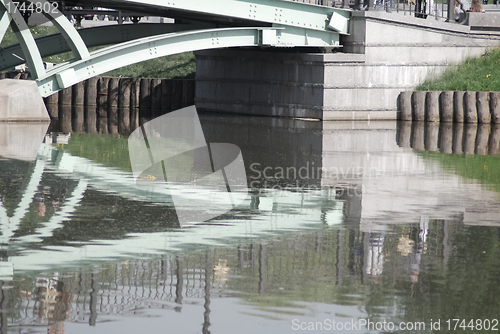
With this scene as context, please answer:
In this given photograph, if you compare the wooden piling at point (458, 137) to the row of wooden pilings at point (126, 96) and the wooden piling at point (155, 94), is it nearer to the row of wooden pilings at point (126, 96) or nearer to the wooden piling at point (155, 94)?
the row of wooden pilings at point (126, 96)

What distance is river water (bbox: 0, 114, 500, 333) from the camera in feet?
19.9

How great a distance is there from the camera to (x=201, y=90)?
87.5 ft

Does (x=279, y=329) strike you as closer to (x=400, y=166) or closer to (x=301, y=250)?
(x=301, y=250)

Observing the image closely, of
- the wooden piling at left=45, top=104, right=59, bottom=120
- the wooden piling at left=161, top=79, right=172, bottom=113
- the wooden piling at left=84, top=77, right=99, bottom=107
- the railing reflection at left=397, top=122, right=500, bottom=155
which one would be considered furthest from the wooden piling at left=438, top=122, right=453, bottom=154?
the wooden piling at left=84, top=77, right=99, bottom=107

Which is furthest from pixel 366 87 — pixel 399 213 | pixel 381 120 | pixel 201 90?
pixel 399 213

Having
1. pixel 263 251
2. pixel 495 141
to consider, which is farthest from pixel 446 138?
pixel 263 251

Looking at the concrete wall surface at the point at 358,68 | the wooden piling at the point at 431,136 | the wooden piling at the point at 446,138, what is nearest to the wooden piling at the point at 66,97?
the concrete wall surface at the point at 358,68

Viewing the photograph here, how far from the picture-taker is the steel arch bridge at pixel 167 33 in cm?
1916

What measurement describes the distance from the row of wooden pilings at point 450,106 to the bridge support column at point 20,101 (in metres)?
10.8

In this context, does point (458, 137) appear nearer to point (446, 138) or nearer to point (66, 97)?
point (446, 138)

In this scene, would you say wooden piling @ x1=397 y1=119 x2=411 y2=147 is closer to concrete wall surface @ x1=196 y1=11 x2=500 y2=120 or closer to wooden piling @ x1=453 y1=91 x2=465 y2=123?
concrete wall surface @ x1=196 y1=11 x2=500 y2=120

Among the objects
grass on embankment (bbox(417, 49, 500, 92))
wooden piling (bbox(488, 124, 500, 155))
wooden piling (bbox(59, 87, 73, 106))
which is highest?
grass on embankment (bbox(417, 49, 500, 92))

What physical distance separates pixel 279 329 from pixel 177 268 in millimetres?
1756

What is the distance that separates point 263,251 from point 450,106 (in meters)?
16.3
